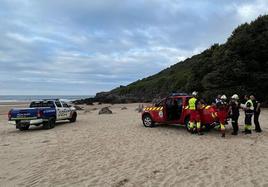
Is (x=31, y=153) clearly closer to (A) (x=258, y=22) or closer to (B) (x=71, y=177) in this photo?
(B) (x=71, y=177)

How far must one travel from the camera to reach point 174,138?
13219 mm

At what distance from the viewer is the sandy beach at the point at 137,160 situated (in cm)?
727

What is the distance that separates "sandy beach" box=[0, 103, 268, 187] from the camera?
23.9ft

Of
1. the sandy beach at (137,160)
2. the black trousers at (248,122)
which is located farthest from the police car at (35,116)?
the black trousers at (248,122)

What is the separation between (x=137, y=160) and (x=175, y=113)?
23.7ft

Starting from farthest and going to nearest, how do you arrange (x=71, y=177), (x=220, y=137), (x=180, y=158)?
(x=220, y=137), (x=180, y=158), (x=71, y=177)

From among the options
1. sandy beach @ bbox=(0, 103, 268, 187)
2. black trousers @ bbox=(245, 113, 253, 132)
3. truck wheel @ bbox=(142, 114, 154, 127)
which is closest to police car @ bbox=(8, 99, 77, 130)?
sandy beach @ bbox=(0, 103, 268, 187)

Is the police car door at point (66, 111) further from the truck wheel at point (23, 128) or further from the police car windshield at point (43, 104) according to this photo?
the truck wheel at point (23, 128)

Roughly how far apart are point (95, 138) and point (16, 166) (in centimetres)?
485

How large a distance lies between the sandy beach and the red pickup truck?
2.85 ft

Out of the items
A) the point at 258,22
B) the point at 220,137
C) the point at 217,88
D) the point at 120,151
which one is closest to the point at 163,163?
the point at 120,151

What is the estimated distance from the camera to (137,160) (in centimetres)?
917

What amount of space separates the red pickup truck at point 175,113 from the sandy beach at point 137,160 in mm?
868

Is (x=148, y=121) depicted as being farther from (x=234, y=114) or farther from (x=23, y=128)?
(x=23, y=128)
